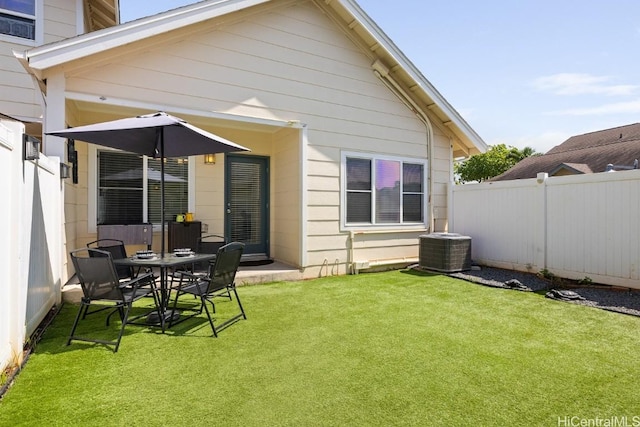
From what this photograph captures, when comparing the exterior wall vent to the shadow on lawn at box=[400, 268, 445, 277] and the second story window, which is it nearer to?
the shadow on lawn at box=[400, 268, 445, 277]

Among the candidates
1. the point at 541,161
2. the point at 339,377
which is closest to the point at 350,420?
the point at 339,377

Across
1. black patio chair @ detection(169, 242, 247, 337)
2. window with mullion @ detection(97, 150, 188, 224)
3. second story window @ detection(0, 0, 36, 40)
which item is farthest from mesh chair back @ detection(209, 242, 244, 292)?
second story window @ detection(0, 0, 36, 40)

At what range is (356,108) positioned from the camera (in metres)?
7.13

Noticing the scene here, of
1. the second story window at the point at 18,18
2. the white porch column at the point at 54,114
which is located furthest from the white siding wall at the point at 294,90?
the second story window at the point at 18,18

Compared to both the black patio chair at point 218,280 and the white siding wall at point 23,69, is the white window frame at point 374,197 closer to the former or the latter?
the black patio chair at point 218,280

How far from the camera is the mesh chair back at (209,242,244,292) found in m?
3.62

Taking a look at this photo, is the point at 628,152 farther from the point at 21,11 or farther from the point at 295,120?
the point at 21,11

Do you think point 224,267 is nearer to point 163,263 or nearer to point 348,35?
point 163,263

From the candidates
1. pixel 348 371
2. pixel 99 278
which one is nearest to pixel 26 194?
pixel 99 278

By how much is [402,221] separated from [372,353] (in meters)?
4.90

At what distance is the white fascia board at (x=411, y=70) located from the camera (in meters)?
6.77

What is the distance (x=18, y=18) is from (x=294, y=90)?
4.86 meters

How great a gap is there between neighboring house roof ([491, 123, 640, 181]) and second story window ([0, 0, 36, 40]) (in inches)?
760

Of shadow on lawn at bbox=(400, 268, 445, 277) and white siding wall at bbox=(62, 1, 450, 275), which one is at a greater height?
white siding wall at bbox=(62, 1, 450, 275)
